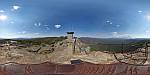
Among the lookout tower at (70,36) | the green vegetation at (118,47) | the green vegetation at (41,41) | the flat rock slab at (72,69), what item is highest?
the lookout tower at (70,36)

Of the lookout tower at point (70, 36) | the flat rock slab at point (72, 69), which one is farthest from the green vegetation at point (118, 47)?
the flat rock slab at point (72, 69)

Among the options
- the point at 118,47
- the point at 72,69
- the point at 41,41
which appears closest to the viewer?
the point at 72,69

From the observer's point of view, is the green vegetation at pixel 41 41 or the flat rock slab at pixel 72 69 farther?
the green vegetation at pixel 41 41

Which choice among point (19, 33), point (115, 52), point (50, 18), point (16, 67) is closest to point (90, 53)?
point (115, 52)

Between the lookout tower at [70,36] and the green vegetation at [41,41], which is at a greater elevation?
the lookout tower at [70,36]

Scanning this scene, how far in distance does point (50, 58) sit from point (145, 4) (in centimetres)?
221

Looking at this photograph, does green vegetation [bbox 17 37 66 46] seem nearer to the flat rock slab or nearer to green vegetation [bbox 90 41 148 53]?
green vegetation [bbox 90 41 148 53]

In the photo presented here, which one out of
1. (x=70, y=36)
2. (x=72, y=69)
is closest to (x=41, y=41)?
(x=70, y=36)

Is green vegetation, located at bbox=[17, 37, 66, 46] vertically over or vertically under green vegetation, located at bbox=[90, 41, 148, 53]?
over

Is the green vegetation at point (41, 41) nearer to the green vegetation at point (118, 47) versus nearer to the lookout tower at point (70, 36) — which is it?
the lookout tower at point (70, 36)

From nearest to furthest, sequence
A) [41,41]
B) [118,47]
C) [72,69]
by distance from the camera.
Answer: [72,69] → [118,47] → [41,41]

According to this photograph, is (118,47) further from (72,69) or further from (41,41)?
(72,69)

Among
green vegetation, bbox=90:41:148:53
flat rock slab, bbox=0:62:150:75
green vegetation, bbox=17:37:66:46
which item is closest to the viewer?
flat rock slab, bbox=0:62:150:75

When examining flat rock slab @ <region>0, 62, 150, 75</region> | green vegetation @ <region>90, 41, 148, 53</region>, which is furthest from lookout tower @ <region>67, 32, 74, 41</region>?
flat rock slab @ <region>0, 62, 150, 75</region>
